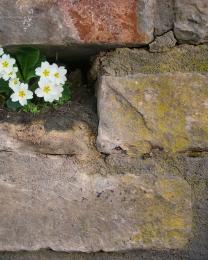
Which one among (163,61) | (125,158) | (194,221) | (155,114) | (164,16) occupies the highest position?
(164,16)

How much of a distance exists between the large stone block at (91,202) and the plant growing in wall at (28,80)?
122 mm

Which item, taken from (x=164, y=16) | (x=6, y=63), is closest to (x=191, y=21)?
(x=164, y=16)

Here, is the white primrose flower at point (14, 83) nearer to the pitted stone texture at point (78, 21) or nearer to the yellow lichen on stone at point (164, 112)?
the pitted stone texture at point (78, 21)

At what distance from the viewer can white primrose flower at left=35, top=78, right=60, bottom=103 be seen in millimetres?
1174

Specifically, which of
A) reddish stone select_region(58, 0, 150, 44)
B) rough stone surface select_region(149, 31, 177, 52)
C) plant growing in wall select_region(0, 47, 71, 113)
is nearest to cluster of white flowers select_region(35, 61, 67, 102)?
plant growing in wall select_region(0, 47, 71, 113)

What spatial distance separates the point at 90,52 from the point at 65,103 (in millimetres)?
150

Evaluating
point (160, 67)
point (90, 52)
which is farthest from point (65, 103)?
point (160, 67)

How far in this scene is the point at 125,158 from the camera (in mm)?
1135

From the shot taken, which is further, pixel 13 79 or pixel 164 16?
pixel 13 79

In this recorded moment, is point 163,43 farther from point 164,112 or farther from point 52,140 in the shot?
point 52,140

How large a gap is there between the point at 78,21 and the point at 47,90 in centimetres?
19

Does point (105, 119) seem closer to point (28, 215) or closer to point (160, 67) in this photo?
point (160, 67)

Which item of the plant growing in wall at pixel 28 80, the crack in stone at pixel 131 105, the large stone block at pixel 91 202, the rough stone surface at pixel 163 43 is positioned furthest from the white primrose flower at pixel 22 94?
the rough stone surface at pixel 163 43

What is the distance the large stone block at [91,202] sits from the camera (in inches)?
44.5
